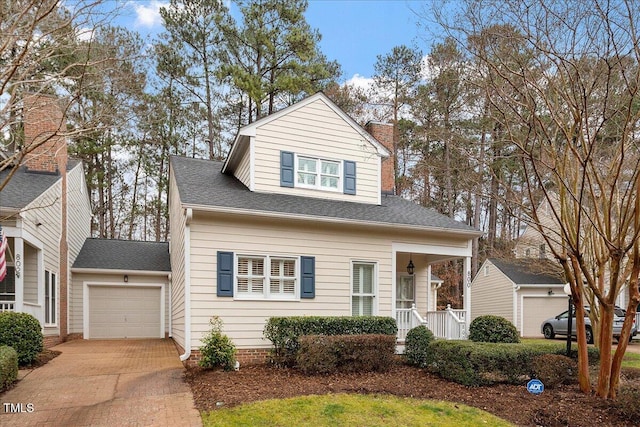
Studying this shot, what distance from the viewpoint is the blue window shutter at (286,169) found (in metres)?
11.4

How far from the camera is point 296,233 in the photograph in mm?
10445

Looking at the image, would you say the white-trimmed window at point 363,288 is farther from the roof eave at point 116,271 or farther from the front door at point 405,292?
the roof eave at point 116,271

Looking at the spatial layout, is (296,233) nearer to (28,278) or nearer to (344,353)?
(344,353)

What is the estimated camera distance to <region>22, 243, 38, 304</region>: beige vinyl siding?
11.4 metres

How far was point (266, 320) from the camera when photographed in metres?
9.90

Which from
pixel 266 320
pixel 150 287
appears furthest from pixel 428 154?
pixel 266 320

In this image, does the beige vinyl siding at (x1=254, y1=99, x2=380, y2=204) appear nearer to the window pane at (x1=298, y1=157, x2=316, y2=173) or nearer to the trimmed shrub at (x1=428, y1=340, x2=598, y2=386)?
the window pane at (x1=298, y1=157, x2=316, y2=173)

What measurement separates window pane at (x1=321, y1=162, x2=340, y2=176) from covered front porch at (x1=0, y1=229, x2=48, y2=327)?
7120mm

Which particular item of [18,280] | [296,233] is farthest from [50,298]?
[296,233]

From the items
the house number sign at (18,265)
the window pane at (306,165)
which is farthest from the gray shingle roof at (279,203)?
the house number sign at (18,265)

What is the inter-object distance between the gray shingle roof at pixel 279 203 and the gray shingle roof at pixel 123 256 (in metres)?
4.87

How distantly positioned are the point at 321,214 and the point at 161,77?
15.2 meters

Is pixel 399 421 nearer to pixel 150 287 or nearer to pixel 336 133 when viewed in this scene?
pixel 336 133

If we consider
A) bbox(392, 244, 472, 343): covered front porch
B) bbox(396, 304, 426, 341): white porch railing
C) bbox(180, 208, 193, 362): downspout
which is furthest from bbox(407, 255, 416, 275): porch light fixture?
bbox(180, 208, 193, 362): downspout
